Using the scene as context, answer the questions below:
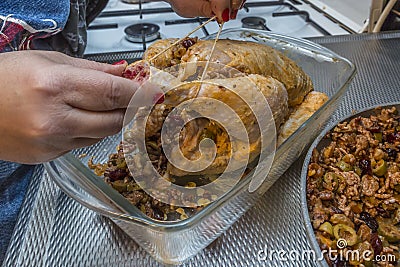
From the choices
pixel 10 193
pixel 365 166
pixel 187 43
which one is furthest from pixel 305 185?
pixel 10 193

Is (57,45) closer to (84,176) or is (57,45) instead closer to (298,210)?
(84,176)

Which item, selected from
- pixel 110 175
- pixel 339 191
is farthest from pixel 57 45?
pixel 339 191

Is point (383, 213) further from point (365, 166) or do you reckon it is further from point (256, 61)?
point (256, 61)

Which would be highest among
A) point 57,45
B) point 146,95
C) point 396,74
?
point 146,95

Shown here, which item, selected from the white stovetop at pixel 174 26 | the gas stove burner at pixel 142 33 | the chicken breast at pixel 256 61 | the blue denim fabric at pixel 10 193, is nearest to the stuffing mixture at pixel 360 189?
the chicken breast at pixel 256 61

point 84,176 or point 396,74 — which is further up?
point 84,176

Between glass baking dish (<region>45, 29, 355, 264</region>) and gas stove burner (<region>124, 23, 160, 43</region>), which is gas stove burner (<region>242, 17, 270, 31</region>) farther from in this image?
glass baking dish (<region>45, 29, 355, 264</region>)
